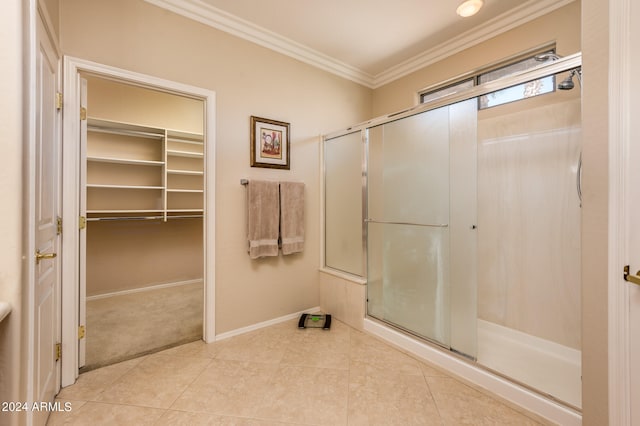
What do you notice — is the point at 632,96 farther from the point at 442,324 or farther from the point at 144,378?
the point at 144,378

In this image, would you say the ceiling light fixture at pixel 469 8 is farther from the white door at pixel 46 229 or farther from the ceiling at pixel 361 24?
the white door at pixel 46 229

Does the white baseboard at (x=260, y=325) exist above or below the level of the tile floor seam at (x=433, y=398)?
above

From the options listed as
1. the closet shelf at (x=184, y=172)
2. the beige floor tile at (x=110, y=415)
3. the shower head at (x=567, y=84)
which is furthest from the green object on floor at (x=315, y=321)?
the shower head at (x=567, y=84)

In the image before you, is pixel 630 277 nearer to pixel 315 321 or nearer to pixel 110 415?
pixel 315 321

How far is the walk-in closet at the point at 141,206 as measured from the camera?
2.98 m

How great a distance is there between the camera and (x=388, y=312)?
2.34 m

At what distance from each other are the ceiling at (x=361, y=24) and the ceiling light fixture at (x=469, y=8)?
57mm

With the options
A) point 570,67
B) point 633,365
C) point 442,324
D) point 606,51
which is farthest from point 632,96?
point 442,324

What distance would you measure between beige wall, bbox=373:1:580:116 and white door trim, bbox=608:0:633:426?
133 cm

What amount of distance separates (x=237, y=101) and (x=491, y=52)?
2.27 meters

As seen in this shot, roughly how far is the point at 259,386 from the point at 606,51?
231 centimetres

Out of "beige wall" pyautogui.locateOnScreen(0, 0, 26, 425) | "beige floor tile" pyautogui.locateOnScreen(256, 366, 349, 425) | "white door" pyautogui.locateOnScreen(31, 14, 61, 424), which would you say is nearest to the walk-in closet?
"white door" pyautogui.locateOnScreen(31, 14, 61, 424)

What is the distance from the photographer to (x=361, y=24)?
236 centimetres

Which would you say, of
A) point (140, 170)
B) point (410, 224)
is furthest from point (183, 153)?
point (410, 224)
